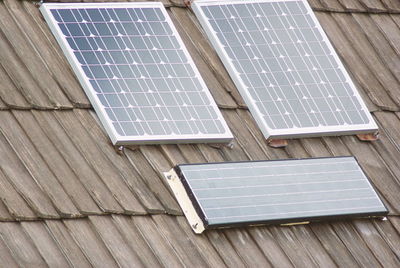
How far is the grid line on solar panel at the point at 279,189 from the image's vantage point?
42.0 feet

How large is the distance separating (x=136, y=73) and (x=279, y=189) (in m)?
1.51

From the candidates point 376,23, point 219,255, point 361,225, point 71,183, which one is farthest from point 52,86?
point 376,23

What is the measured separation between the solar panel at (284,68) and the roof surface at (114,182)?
123 mm

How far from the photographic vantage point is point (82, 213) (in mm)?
12055

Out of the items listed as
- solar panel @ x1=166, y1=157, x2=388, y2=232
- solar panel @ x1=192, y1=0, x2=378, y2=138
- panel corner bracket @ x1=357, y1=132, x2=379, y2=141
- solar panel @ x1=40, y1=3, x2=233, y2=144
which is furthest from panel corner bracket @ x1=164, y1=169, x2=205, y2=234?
panel corner bracket @ x1=357, y1=132, x2=379, y2=141

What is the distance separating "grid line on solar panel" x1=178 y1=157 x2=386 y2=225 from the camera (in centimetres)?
1280

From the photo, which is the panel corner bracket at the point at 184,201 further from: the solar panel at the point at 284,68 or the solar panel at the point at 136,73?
the solar panel at the point at 284,68

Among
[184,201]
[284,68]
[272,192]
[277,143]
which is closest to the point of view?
[184,201]

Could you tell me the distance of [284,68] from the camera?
14.4 meters

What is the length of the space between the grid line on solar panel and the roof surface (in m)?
0.15

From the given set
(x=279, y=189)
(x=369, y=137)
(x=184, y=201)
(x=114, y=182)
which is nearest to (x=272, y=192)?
(x=279, y=189)

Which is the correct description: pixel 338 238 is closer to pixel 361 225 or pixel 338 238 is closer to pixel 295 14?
A: pixel 361 225

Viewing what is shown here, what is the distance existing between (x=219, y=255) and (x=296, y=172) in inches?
51.0

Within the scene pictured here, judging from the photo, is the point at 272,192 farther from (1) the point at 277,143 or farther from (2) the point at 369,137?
(2) the point at 369,137
